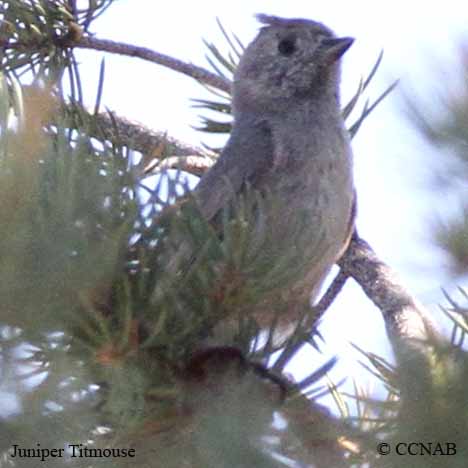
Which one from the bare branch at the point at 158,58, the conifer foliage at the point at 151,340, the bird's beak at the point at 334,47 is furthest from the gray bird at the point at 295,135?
the conifer foliage at the point at 151,340

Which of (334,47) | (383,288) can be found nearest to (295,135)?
(334,47)

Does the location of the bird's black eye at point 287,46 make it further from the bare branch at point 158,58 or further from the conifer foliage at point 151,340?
the conifer foliage at point 151,340

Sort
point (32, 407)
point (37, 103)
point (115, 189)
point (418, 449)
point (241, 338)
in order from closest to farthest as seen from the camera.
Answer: point (418, 449) → point (32, 407) → point (37, 103) → point (115, 189) → point (241, 338)

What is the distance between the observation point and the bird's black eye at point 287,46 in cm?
465

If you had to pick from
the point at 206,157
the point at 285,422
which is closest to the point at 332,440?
the point at 285,422

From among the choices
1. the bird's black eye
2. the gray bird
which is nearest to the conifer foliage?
the gray bird

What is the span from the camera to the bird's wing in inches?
131

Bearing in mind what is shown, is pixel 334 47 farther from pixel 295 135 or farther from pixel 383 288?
pixel 383 288

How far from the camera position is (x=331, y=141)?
3936 mm

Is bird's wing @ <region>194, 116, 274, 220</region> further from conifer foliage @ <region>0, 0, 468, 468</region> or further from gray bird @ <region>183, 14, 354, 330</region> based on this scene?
conifer foliage @ <region>0, 0, 468, 468</region>

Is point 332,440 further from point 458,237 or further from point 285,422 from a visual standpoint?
point 458,237

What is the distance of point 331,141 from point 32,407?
296cm

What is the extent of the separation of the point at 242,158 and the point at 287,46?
1.23 m

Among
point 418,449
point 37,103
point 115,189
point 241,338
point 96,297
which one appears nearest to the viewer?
point 418,449
